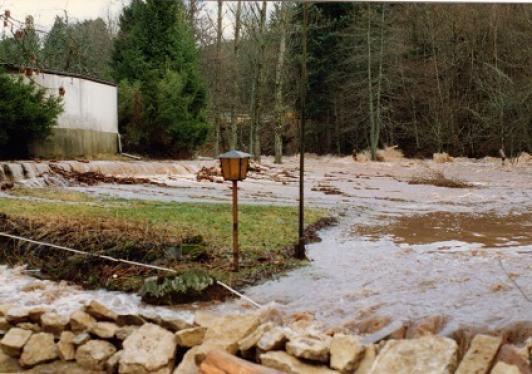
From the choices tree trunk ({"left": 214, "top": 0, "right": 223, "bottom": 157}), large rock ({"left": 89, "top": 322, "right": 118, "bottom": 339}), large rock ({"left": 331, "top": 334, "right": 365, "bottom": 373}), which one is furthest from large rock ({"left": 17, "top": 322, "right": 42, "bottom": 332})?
tree trunk ({"left": 214, "top": 0, "right": 223, "bottom": 157})

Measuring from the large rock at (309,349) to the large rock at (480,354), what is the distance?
43 cm

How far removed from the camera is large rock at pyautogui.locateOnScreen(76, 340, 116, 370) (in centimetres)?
209

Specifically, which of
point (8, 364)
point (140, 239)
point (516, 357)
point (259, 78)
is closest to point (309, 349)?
point (516, 357)

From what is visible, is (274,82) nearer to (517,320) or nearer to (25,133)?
(25,133)

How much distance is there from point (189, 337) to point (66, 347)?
1.58ft

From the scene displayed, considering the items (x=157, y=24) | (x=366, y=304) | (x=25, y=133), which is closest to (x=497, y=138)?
(x=157, y=24)

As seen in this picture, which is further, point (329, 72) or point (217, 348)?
point (329, 72)

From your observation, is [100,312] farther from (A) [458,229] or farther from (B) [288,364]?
(A) [458,229]

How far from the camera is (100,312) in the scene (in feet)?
7.70

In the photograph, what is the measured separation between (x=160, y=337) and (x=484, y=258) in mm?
2164

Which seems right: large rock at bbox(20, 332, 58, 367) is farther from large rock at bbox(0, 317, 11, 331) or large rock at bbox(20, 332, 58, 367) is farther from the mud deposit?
the mud deposit

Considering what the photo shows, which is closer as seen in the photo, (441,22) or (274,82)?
(441,22)

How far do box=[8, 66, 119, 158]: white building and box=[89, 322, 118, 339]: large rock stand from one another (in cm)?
611

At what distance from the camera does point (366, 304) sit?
2.57 meters
